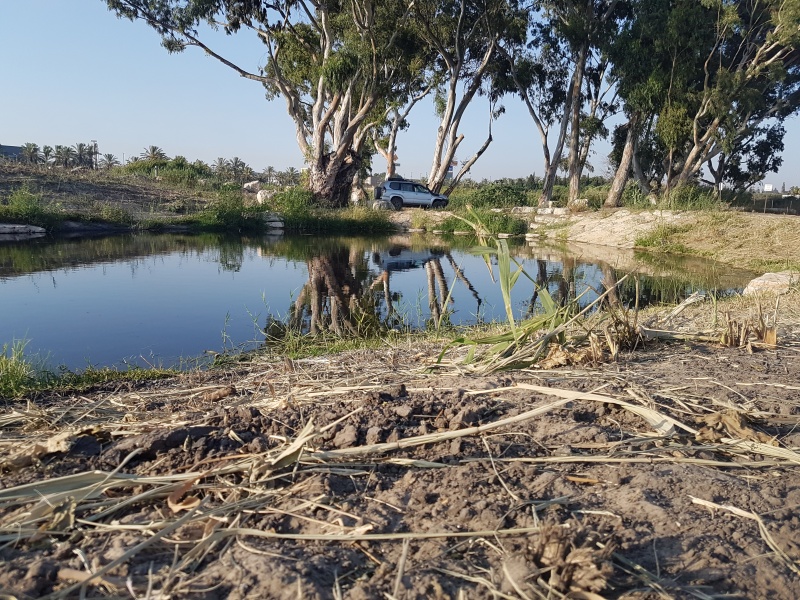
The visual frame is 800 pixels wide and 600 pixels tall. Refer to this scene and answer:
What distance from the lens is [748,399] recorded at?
3.02 m

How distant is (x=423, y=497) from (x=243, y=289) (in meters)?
9.35

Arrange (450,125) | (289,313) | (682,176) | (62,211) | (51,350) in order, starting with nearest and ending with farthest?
1. (51,350)
2. (289,313)
3. (62,211)
4. (682,176)
5. (450,125)

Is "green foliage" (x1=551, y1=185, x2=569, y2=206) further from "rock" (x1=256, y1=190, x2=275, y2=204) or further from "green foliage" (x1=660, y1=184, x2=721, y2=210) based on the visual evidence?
"rock" (x1=256, y1=190, x2=275, y2=204)

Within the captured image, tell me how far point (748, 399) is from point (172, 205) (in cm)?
2535

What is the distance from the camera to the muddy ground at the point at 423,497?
1.61 meters

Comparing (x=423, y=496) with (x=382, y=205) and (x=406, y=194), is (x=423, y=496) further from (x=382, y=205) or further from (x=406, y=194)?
(x=406, y=194)

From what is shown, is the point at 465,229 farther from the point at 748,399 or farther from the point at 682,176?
the point at 748,399

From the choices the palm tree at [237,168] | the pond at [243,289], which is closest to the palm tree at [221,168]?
the palm tree at [237,168]

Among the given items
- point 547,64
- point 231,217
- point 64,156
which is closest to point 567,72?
point 547,64

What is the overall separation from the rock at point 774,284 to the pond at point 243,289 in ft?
4.64

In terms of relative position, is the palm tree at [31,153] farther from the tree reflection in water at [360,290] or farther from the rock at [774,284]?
the rock at [774,284]

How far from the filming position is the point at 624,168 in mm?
25984

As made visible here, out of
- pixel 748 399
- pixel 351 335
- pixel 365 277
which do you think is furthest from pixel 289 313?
pixel 748 399

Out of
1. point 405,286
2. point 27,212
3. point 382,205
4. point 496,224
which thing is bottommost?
point 405,286
